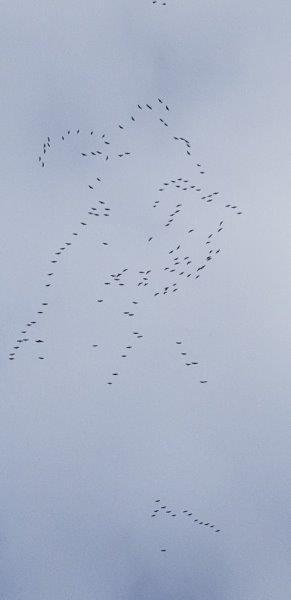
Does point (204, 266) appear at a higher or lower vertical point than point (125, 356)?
higher

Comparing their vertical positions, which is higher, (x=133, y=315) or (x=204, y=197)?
(x=204, y=197)

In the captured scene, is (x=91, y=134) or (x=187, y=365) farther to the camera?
(x=187, y=365)

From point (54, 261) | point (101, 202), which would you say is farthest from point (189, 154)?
point (54, 261)

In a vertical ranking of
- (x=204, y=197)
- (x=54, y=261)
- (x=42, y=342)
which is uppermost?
(x=204, y=197)

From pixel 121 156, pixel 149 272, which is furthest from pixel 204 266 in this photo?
pixel 121 156

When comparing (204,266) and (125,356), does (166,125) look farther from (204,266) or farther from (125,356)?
(125,356)

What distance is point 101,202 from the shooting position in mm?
148250

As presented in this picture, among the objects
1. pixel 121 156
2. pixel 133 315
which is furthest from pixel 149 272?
pixel 121 156

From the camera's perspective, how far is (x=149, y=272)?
147250 millimetres

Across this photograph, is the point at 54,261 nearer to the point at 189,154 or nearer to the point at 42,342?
the point at 42,342

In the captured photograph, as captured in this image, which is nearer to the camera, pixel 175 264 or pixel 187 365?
pixel 175 264

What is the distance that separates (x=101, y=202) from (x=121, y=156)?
6460mm

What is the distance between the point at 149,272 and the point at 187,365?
13561 mm

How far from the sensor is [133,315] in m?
150
